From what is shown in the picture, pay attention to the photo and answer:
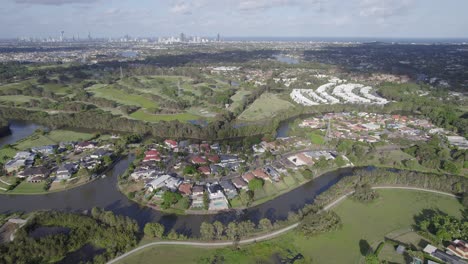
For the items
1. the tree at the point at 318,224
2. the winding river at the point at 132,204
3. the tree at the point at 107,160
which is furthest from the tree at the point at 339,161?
the tree at the point at 107,160

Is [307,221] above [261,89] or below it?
below

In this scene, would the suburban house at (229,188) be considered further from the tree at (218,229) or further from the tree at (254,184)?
the tree at (218,229)

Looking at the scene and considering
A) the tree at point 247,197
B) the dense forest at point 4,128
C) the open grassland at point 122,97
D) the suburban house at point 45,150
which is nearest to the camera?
the tree at point 247,197

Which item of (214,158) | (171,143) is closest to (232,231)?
(214,158)

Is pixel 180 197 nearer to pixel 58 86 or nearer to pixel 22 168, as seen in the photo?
pixel 22 168

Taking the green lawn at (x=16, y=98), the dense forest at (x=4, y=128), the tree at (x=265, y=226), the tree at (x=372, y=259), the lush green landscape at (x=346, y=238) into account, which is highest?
the green lawn at (x=16, y=98)

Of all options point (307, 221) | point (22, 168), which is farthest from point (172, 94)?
point (307, 221)

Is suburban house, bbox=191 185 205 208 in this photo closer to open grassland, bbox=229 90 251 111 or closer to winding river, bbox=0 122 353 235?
winding river, bbox=0 122 353 235
